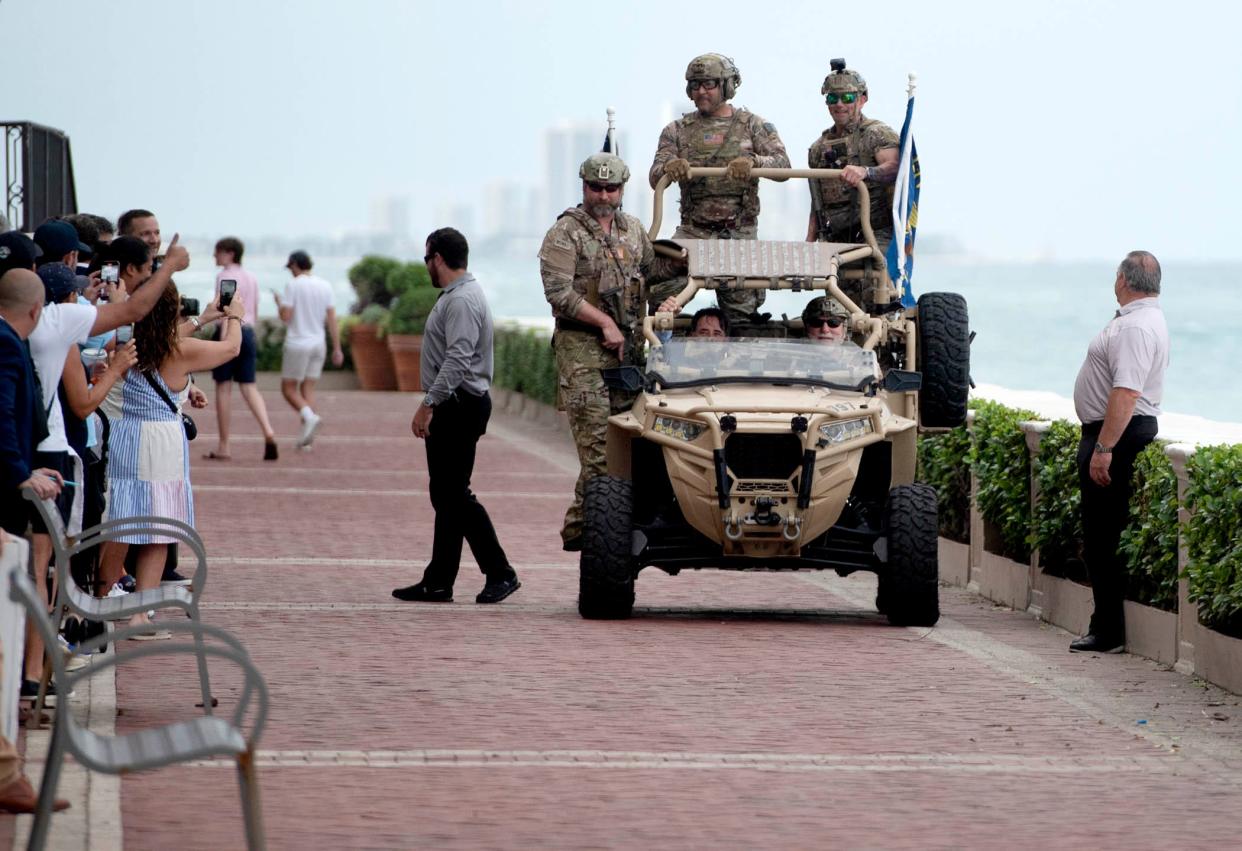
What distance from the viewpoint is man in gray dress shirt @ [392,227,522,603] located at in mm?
12633

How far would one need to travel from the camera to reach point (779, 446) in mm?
11891

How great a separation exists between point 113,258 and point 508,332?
22872 millimetres

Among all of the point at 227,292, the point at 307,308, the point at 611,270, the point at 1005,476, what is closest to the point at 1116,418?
the point at 1005,476

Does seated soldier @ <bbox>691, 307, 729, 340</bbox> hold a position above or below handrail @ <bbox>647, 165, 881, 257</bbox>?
below

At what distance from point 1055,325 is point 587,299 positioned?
114 meters

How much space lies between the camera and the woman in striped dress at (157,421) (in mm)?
10320

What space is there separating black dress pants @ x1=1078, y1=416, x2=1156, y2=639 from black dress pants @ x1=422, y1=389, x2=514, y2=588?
3213mm

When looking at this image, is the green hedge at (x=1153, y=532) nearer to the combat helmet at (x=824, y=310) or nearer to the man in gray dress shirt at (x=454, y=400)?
the combat helmet at (x=824, y=310)

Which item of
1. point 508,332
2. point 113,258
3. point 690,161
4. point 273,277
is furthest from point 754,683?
point 273,277

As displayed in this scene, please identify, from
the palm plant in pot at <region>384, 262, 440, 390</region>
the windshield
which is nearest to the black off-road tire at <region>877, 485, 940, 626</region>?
the windshield

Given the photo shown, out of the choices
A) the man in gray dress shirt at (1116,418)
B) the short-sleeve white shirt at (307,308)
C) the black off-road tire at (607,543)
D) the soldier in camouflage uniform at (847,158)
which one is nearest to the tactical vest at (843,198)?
the soldier in camouflage uniform at (847,158)

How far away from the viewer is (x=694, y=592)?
14094mm

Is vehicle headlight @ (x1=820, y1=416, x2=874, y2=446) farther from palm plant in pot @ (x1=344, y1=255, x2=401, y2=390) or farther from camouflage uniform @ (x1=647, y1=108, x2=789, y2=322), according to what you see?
palm plant in pot @ (x1=344, y1=255, x2=401, y2=390)

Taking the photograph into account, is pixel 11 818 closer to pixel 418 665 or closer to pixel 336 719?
pixel 336 719
